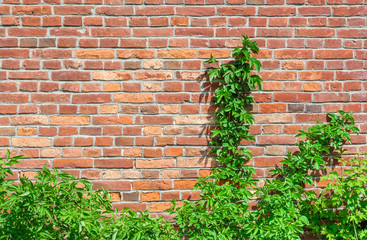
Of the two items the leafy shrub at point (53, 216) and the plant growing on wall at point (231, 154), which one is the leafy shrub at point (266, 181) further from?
the leafy shrub at point (53, 216)

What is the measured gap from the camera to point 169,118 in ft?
8.41

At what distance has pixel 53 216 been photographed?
217 centimetres

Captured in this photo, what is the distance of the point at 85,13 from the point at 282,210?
2.17 m

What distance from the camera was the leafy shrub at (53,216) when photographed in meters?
2.05

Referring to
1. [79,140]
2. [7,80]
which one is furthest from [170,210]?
[7,80]

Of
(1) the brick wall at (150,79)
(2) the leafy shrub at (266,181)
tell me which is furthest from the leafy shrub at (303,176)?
(1) the brick wall at (150,79)

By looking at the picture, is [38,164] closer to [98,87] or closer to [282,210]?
[98,87]

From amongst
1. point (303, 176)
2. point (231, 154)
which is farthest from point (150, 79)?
point (303, 176)

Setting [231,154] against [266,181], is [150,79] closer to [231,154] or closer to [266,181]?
[231,154]

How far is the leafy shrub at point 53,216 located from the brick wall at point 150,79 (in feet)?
1.16

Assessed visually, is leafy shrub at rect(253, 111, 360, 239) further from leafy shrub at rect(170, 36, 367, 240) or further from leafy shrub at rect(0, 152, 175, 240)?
leafy shrub at rect(0, 152, 175, 240)

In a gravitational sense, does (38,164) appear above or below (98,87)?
below

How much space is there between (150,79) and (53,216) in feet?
4.08

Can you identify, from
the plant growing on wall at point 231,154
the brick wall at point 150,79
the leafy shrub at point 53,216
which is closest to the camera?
the leafy shrub at point 53,216
